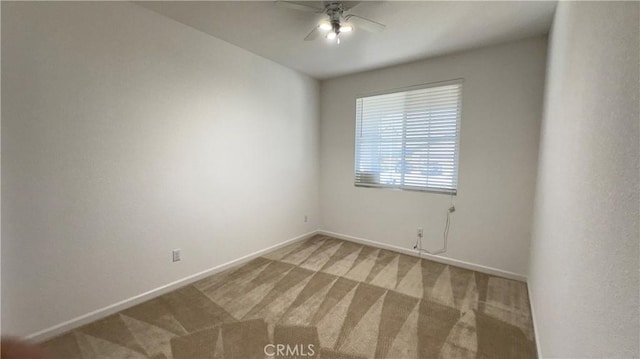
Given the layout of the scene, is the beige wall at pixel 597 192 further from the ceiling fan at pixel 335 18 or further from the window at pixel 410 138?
the window at pixel 410 138

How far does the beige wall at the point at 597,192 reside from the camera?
2.23ft

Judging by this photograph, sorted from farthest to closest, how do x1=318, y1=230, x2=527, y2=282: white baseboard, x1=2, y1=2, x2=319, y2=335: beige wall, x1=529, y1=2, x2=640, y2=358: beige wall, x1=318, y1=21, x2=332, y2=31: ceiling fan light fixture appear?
x1=318, y1=230, x2=527, y2=282: white baseboard < x1=318, y1=21, x2=332, y2=31: ceiling fan light fixture < x1=2, y1=2, x2=319, y2=335: beige wall < x1=529, y1=2, x2=640, y2=358: beige wall

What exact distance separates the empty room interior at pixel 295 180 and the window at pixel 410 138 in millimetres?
24

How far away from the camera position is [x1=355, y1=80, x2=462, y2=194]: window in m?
3.19

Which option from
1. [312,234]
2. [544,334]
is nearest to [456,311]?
[544,334]

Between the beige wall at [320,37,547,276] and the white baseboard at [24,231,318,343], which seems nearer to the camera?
the white baseboard at [24,231,318,343]

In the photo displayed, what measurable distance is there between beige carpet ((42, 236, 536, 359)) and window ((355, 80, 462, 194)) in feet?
3.85

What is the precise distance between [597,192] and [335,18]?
2.02 meters

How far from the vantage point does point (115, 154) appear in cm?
216

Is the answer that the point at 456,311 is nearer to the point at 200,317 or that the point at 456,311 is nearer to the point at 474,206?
the point at 474,206

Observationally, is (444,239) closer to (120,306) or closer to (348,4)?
(348,4)

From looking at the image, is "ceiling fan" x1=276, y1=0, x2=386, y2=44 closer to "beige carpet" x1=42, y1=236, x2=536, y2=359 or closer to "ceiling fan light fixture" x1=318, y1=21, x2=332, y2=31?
"ceiling fan light fixture" x1=318, y1=21, x2=332, y2=31

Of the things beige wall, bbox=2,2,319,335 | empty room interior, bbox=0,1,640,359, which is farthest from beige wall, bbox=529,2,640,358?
beige wall, bbox=2,2,319,335

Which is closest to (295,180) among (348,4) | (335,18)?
(335,18)
